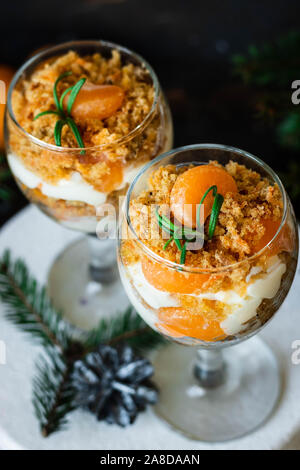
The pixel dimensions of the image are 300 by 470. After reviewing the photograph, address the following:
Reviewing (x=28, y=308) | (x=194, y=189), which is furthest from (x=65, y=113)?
(x=28, y=308)

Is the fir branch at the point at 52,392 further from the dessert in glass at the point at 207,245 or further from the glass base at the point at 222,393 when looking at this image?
the dessert in glass at the point at 207,245

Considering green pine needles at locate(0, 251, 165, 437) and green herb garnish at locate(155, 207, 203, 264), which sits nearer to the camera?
green herb garnish at locate(155, 207, 203, 264)

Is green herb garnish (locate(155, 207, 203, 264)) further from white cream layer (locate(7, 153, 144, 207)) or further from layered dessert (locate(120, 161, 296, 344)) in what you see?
white cream layer (locate(7, 153, 144, 207))

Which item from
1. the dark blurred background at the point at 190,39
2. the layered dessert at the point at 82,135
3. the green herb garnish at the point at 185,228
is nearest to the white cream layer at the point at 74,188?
the layered dessert at the point at 82,135

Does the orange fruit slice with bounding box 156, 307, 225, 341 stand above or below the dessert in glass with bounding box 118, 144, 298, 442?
below

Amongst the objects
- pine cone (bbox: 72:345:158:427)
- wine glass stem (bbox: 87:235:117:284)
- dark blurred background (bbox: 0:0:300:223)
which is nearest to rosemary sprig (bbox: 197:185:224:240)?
pine cone (bbox: 72:345:158:427)

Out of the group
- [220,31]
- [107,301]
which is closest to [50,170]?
[107,301]

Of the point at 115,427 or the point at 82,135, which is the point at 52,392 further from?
the point at 82,135
